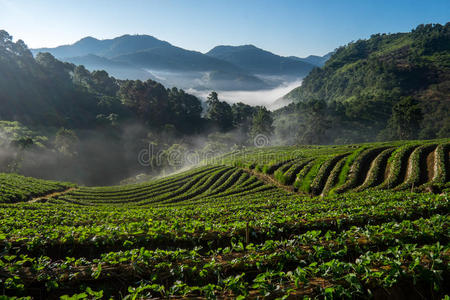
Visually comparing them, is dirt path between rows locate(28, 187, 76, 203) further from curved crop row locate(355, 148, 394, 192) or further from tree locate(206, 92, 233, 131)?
tree locate(206, 92, 233, 131)

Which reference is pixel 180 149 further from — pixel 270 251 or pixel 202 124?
pixel 270 251

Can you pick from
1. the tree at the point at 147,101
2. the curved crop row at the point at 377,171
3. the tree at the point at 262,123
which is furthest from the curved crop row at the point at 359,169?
the tree at the point at 147,101

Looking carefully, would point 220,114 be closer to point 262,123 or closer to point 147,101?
point 262,123

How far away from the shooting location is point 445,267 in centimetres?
546

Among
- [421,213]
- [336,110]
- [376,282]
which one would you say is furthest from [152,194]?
[336,110]

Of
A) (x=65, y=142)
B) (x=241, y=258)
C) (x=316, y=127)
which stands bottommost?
(x=241, y=258)

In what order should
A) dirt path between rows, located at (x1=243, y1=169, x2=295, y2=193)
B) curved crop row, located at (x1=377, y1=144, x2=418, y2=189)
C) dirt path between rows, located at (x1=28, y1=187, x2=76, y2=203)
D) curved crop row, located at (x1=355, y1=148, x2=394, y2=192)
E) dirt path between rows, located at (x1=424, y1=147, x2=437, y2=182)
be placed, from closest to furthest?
dirt path between rows, located at (x1=424, y1=147, x2=437, y2=182) < curved crop row, located at (x1=377, y1=144, x2=418, y2=189) < curved crop row, located at (x1=355, y1=148, x2=394, y2=192) < dirt path between rows, located at (x1=28, y1=187, x2=76, y2=203) < dirt path between rows, located at (x1=243, y1=169, x2=295, y2=193)

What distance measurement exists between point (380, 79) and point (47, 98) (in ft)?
755

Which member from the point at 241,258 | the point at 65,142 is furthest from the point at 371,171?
the point at 65,142

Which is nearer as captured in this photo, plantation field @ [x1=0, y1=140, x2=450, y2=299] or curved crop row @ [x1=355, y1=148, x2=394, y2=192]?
plantation field @ [x1=0, y1=140, x2=450, y2=299]

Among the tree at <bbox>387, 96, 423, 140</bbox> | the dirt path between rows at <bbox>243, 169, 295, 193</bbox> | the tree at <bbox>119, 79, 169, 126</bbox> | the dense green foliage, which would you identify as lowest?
the dirt path between rows at <bbox>243, 169, 295, 193</bbox>

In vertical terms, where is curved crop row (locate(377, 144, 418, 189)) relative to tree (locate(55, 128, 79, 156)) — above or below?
below

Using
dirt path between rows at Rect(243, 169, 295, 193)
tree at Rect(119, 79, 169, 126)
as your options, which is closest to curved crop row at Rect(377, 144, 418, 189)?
dirt path between rows at Rect(243, 169, 295, 193)

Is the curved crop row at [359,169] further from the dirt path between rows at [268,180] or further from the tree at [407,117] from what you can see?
the tree at [407,117]
